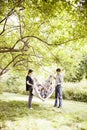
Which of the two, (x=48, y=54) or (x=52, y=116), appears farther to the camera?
(x=48, y=54)

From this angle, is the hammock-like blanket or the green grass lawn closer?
the green grass lawn

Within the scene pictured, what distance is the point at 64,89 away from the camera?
19.0 m

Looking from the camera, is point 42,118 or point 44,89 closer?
point 42,118

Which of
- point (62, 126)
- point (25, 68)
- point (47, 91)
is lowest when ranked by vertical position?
point (62, 126)

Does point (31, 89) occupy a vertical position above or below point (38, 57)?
below

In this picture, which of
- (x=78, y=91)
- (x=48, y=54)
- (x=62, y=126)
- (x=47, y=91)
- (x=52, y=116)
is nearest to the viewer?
(x=62, y=126)

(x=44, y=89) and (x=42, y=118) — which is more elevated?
(x=44, y=89)

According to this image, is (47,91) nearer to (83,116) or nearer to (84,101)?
(83,116)

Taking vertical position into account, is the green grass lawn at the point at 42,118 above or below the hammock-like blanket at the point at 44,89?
below

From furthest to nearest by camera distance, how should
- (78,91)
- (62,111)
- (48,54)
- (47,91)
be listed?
1. (78,91)
2. (48,54)
3. (47,91)
4. (62,111)

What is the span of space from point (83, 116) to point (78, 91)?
6453mm

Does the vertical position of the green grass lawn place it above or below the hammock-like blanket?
below

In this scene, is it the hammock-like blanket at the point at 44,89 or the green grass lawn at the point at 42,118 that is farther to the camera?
the hammock-like blanket at the point at 44,89

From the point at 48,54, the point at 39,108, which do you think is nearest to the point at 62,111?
the point at 39,108
